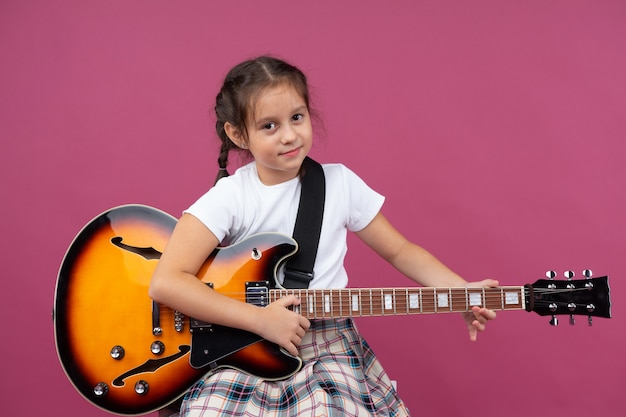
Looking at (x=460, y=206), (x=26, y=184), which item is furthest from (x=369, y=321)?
(x=26, y=184)

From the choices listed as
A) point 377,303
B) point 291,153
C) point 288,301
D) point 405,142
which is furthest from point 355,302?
point 405,142

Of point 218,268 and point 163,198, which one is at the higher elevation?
point 163,198

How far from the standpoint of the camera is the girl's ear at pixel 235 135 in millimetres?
1957

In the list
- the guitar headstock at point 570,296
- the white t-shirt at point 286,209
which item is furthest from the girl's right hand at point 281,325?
the guitar headstock at point 570,296

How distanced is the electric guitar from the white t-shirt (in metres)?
0.08

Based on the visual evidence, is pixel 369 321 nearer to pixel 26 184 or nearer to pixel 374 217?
pixel 374 217

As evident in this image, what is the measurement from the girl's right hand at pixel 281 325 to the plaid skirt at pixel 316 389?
8 centimetres

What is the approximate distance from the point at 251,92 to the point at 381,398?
825 millimetres

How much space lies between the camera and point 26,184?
283 centimetres

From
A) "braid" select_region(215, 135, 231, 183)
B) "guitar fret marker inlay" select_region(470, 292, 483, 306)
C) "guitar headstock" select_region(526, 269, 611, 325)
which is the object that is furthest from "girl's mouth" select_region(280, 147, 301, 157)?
"guitar headstock" select_region(526, 269, 611, 325)

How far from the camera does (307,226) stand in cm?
191

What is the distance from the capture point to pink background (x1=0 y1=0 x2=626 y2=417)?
2.75m

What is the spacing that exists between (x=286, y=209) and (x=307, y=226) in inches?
3.0

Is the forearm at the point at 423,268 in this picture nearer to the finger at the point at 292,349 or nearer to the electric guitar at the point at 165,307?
the electric guitar at the point at 165,307
